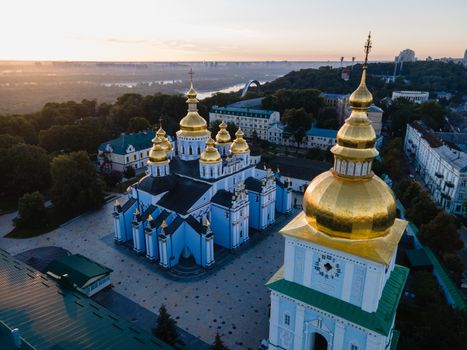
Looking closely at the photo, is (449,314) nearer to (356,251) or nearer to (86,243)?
(356,251)

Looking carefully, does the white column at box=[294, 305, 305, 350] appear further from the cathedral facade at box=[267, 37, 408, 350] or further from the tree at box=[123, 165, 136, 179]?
the tree at box=[123, 165, 136, 179]

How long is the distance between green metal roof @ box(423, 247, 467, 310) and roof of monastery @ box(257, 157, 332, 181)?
559 inches

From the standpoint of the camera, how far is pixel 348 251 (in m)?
8.94

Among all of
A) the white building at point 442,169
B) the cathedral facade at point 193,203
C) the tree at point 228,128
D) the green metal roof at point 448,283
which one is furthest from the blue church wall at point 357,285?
the tree at point 228,128

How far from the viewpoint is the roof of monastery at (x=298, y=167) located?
36.1m

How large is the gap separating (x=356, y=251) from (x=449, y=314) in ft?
31.7

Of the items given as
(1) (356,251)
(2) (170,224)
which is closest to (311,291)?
(1) (356,251)

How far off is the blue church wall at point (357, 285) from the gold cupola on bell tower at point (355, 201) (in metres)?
0.50

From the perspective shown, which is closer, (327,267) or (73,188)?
(327,267)

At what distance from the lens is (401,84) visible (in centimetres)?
9862

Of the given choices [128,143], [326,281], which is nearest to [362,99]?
[326,281]

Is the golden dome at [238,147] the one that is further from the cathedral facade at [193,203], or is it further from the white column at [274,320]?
the white column at [274,320]

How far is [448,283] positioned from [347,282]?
15.4 meters

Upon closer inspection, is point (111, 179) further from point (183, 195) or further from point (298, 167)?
point (298, 167)
